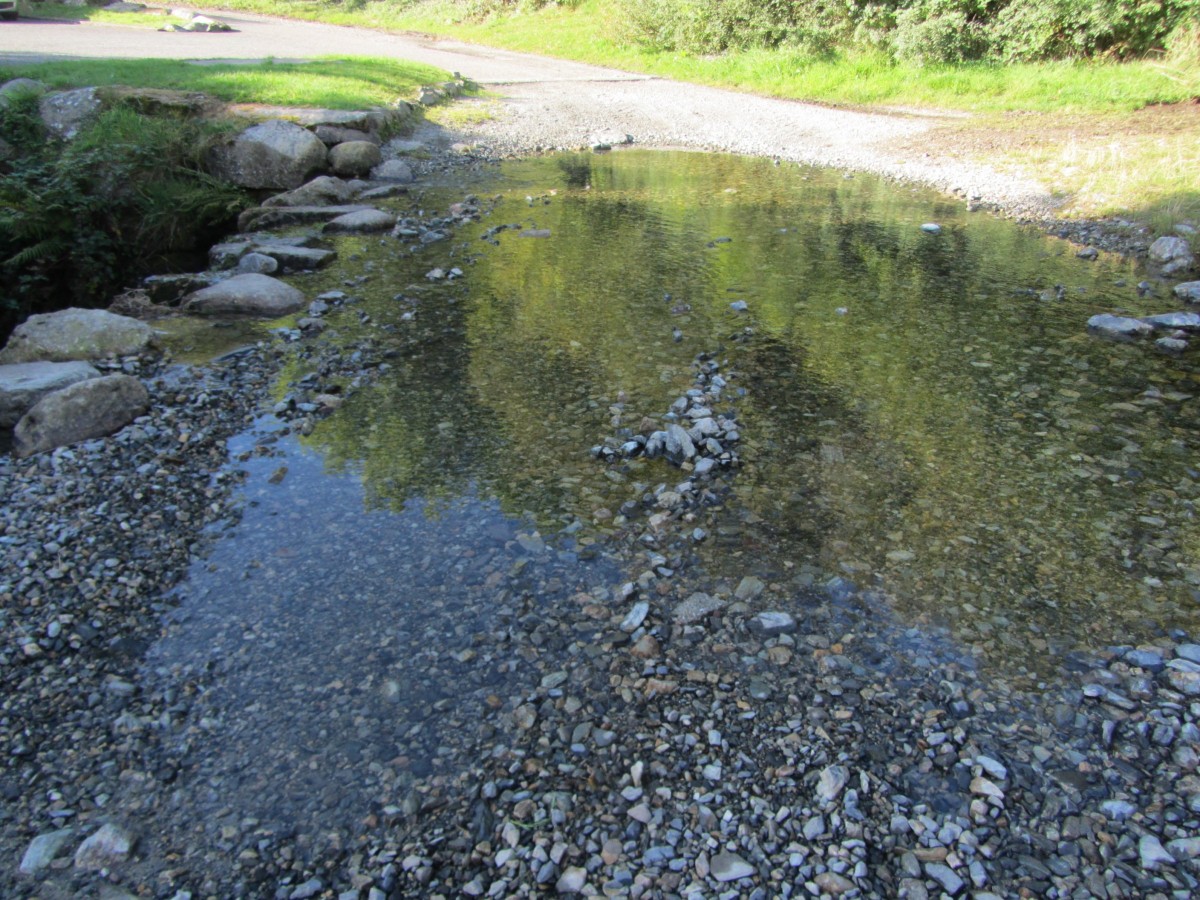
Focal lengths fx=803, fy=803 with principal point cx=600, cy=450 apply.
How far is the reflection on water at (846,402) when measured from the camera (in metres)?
5.64

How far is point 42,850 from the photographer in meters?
3.66

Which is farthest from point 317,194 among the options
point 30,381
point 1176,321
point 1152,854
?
point 1152,854

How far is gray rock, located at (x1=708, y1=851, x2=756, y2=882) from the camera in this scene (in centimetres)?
352

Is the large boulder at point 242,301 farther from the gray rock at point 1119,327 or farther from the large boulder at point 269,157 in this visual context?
the gray rock at point 1119,327

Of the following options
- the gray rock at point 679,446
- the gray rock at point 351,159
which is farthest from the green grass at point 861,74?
the gray rock at point 679,446

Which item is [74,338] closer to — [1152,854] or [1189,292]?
[1152,854]

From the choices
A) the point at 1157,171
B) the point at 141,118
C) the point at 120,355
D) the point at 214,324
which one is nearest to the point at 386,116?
the point at 141,118

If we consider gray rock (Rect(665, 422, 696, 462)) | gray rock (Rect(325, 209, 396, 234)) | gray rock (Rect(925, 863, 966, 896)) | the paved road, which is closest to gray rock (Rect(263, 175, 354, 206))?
gray rock (Rect(325, 209, 396, 234))

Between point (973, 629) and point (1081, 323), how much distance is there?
657cm

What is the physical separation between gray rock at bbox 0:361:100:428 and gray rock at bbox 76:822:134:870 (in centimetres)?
511

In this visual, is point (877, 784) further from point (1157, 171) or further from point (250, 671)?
point (1157, 171)

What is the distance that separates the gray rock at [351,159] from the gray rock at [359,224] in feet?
12.0

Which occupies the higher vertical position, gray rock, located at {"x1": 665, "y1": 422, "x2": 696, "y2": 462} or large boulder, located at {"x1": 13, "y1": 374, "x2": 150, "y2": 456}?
gray rock, located at {"x1": 665, "y1": 422, "x2": 696, "y2": 462}

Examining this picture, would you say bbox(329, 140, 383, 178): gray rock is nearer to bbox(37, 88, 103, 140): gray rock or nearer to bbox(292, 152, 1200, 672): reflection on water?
bbox(37, 88, 103, 140): gray rock
